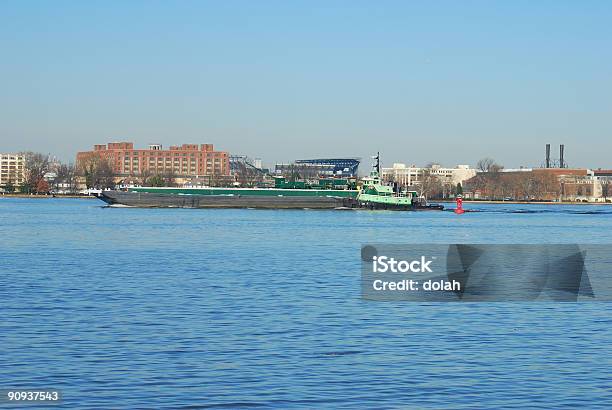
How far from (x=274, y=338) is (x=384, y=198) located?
130370 mm

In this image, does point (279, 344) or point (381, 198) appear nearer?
point (279, 344)

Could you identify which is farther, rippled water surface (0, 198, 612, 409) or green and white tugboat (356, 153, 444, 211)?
green and white tugboat (356, 153, 444, 211)

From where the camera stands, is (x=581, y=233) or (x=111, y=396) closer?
(x=111, y=396)

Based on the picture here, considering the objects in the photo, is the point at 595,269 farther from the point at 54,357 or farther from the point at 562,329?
the point at 54,357

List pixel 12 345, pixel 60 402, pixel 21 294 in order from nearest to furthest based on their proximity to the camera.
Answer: pixel 60 402 < pixel 12 345 < pixel 21 294

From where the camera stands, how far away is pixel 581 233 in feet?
299

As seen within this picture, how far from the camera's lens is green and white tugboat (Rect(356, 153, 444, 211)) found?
153 m

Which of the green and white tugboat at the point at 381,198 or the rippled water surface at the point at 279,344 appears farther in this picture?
the green and white tugboat at the point at 381,198

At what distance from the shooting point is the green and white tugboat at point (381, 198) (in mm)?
153000

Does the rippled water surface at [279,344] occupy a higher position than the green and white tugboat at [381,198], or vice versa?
the green and white tugboat at [381,198]

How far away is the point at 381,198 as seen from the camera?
153 meters

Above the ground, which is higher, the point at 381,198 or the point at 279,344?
the point at 381,198

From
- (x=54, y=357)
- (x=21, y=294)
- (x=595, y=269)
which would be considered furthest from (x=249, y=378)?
(x=595, y=269)

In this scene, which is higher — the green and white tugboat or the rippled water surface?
the green and white tugboat
